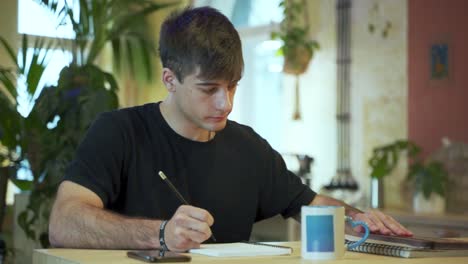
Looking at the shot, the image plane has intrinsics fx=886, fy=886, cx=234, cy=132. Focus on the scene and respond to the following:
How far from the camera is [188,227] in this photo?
1885 millimetres

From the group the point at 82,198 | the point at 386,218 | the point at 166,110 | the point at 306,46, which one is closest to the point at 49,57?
the point at 166,110

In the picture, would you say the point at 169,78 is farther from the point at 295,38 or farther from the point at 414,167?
the point at 295,38

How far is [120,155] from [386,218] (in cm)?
72

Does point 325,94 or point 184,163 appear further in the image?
point 325,94

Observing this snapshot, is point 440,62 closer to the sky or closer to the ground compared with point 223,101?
closer to the sky

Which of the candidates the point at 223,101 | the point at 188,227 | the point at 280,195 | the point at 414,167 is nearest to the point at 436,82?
the point at 414,167

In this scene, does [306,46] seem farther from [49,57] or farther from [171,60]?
[171,60]

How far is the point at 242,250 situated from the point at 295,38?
14.1 feet

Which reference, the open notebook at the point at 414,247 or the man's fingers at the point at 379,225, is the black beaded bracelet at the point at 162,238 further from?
the man's fingers at the point at 379,225

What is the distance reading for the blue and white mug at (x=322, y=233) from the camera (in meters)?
1.91

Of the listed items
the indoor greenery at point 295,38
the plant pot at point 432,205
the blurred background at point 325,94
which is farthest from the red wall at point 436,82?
the indoor greenery at point 295,38

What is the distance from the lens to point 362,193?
234 inches

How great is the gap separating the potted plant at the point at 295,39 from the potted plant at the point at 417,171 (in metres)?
Result: 0.90

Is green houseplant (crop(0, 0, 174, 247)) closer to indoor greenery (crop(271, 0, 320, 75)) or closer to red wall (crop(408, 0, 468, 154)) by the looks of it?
indoor greenery (crop(271, 0, 320, 75))
